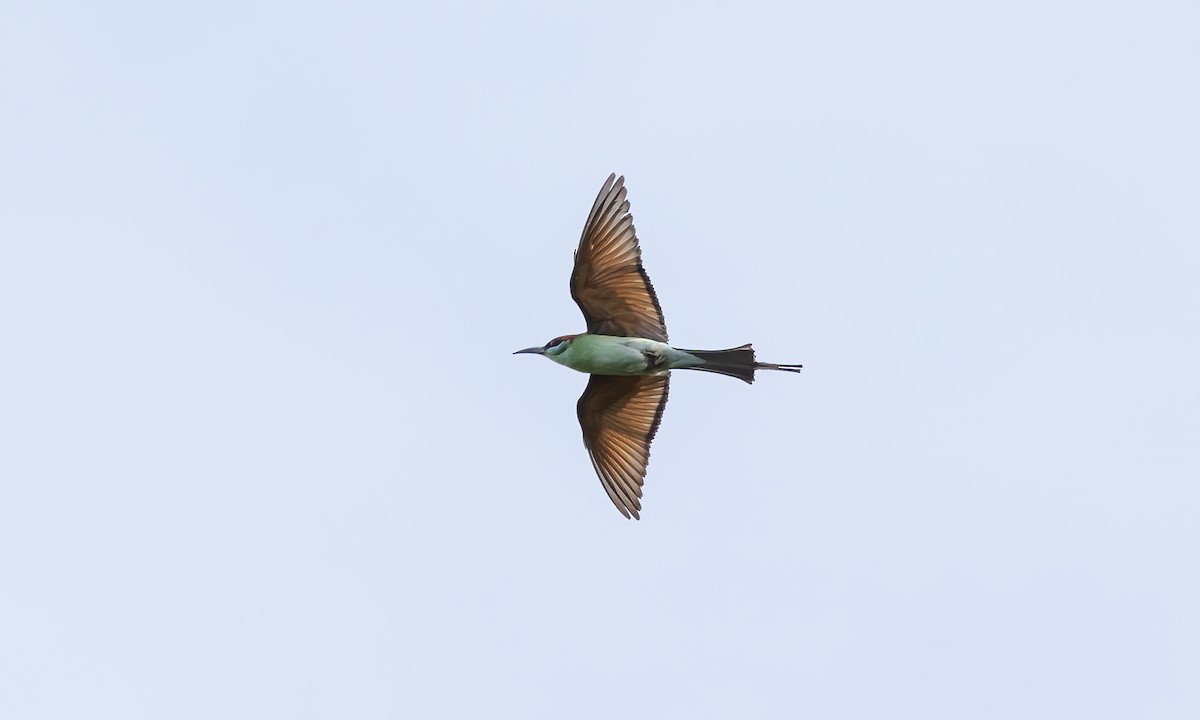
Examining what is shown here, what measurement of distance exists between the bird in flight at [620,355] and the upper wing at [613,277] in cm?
1

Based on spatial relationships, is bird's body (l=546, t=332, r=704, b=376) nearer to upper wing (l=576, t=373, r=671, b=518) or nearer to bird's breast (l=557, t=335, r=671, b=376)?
bird's breast (l=557, t=335, r=671, b=376)

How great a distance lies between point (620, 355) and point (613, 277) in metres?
0.81

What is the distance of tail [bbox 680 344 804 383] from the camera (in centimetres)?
1884

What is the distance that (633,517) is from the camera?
1978 centimetres

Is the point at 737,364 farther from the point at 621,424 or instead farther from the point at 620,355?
the point at 621,424

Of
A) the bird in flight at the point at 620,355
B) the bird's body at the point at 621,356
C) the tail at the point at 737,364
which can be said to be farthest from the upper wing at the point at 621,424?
the tail at the point at 737,364

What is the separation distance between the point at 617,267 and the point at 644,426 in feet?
6.47

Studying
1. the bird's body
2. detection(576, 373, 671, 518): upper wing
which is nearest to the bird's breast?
the bird's body

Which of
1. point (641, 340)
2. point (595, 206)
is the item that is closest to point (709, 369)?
point (641, 340)

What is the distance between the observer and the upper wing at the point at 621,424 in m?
20.1

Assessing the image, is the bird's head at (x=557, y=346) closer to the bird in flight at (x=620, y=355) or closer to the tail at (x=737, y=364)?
the bird in flight at (x=620, y=355)

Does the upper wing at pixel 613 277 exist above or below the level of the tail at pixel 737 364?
above

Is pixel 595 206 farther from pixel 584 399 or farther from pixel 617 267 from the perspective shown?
pixel 584 399

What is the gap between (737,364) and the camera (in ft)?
62.0
